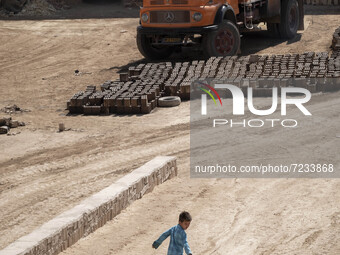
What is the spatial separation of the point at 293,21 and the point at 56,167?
42.0ft

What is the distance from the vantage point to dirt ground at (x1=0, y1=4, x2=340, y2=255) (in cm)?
912

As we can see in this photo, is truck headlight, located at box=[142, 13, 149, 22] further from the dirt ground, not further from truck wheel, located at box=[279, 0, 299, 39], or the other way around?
truck wheel, located at box=[279, 0, 299, 39]

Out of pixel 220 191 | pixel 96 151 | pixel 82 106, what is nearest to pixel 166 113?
pixel 82 106

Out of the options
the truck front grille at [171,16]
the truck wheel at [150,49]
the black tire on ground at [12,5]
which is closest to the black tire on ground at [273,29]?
the truck wheel at [150,49]

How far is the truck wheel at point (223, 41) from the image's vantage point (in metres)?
19.6

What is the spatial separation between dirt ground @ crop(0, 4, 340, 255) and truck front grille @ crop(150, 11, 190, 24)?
6.34 feet

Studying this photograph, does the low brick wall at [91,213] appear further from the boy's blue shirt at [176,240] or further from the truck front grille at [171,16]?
the truck front grille at [171,16]

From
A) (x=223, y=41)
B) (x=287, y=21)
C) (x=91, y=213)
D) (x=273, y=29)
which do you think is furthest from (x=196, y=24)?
(x=91, y=213)

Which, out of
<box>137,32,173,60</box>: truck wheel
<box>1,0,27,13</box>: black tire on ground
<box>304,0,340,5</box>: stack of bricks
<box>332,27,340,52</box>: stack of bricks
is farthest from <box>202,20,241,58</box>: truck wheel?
<box>1,0,27,13</box>: black tire on ground

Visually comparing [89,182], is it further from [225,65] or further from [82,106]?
[225,65]

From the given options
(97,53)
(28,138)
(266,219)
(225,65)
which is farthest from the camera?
(97,53)

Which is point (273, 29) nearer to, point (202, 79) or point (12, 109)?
point (202, 79)

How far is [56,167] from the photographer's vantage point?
12648mm

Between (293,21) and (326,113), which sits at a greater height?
(293,21)
